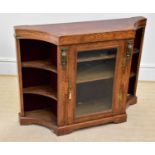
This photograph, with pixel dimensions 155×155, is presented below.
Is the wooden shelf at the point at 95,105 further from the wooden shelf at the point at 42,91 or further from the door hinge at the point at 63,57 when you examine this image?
the door hinge at the point at 63,57

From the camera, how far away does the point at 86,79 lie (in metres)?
1.94

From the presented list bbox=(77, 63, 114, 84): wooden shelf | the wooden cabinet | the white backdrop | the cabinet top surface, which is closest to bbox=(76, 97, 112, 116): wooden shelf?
the wooden cabinet

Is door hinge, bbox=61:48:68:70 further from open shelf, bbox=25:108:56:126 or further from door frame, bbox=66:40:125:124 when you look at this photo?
open shelf, bbox=25:108:56:126

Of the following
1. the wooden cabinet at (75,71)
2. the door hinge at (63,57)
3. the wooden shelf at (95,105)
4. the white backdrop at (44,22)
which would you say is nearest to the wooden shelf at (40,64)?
the wooden cabinet at (75,71)

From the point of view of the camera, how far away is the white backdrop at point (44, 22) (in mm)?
2547

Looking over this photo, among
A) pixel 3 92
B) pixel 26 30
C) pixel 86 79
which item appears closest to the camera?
pixel 26 30

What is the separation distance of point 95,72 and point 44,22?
82cm

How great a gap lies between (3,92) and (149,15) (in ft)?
4.57

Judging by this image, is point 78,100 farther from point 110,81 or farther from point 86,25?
point 86,25

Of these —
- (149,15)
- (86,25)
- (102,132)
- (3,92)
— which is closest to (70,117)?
(102,132)

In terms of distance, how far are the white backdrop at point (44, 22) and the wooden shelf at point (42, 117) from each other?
777 mm

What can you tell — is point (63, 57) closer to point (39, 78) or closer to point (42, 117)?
point (39, 78)

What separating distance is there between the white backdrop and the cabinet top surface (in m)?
0.53

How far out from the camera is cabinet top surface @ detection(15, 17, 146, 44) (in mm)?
1758
